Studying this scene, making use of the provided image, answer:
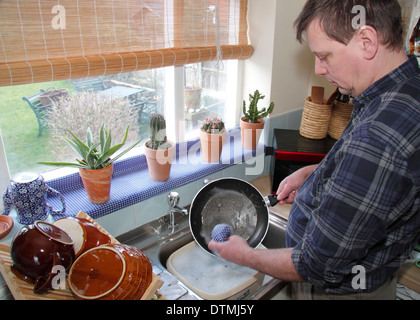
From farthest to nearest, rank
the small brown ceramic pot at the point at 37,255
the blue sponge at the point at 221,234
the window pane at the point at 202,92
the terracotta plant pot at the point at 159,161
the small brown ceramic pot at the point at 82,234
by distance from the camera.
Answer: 1. the window pane at the point at 202,92
2. the terracotta plant pot at the point at 159,161
3. the blue sponge at the point at 221,234
4. the small brown ceramic pot at the point at 82,234
5. the small brown ceramic pot at the point at 37,255

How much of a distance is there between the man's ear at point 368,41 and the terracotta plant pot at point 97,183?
0.86 m

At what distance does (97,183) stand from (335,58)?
0.85 metres

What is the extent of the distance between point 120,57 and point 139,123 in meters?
0.36

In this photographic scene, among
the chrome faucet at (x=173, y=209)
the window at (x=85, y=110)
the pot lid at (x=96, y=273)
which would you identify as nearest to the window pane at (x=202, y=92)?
the window at (x=85, y=110)

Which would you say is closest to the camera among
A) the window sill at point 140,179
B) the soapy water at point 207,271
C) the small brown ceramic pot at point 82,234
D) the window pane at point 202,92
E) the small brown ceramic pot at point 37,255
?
the small brown ceramic pot at point 37,255

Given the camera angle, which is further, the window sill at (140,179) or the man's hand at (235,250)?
the window sill at (140,179)

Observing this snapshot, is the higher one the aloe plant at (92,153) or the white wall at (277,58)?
the white wall at (277,58)

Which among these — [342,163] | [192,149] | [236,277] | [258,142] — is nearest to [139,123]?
[192,149]

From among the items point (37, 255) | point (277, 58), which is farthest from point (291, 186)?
point (277, 58)

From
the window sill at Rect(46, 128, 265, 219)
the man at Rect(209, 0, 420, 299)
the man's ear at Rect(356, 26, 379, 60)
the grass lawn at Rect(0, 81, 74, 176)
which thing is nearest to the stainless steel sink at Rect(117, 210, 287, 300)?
the window sill at Rect(46, 128, 265, 219)

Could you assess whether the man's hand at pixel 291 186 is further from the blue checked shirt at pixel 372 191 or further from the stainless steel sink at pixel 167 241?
the blue checked shirt at pixel 372 191

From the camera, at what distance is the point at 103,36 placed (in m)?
1.15

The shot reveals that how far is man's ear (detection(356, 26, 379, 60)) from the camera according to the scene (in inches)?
23.9

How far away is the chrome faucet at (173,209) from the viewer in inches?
48.3
